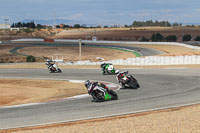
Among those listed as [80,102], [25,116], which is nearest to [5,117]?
[25,116]

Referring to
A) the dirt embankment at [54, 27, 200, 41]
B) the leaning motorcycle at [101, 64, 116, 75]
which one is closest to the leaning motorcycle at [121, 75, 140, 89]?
the leaning motorcycle at [101, 64, 116, 75]

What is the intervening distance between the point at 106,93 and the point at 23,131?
6195 millimetres

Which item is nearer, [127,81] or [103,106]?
[103,106]

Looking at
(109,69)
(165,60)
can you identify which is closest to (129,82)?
(109,69)

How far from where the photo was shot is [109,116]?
13977 mm

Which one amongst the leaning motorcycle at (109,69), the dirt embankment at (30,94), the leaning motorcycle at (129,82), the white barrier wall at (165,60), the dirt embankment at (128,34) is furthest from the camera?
the dirt embankment at (128,34)

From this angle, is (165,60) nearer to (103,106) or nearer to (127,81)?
(127,81)

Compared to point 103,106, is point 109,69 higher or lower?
higher

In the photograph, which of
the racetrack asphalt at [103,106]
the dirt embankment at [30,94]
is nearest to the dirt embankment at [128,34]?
the dirt embankment at [30,94]

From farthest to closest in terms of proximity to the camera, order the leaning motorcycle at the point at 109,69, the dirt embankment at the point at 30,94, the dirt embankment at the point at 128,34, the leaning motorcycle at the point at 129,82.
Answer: the dirt embankment at the point at 128,34, the leaning motorcycle at the point at 109,69, the leaning motorcycle at the point at 129,82, the dirt embankment at the point at 30,94

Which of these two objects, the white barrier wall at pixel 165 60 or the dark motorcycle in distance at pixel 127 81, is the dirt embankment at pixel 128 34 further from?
the dark motorcycle in distance at pixel 127 81

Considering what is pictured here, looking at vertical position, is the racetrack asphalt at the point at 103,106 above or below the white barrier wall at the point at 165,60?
below

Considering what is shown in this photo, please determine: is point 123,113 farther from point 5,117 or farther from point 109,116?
point 5,117

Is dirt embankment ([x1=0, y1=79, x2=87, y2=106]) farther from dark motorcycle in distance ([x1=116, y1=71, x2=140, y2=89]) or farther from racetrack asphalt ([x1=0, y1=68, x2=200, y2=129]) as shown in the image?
dark motorcycle in distance ([x1=116, y1=71, x2=140, y2=89])
